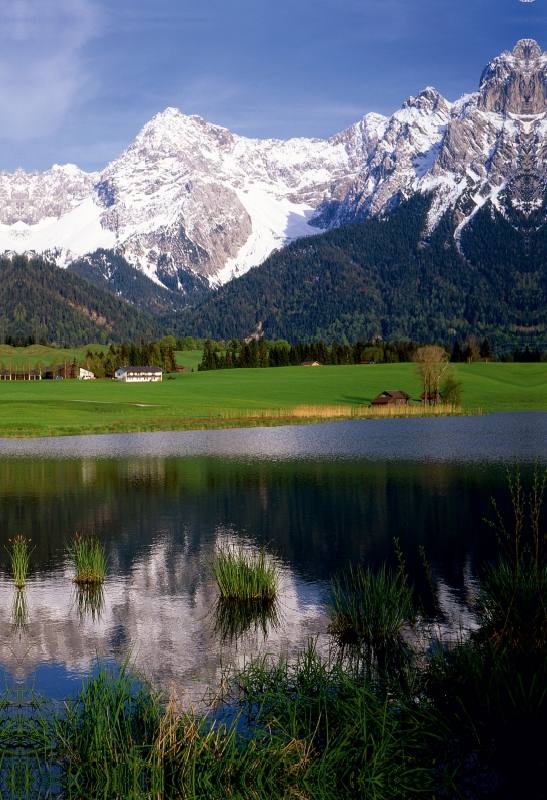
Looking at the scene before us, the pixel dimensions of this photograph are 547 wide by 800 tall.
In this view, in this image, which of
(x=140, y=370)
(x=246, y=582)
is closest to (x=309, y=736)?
(x=246, y=582)

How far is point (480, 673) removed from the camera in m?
11.5

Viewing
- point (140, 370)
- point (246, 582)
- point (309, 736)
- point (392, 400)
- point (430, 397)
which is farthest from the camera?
point (140, 370)

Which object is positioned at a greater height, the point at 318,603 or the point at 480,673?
the point at 480,673

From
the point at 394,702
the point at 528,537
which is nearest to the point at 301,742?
the point at 394,702

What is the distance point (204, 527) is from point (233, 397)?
101 meters

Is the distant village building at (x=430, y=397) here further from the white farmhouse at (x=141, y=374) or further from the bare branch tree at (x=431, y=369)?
the white farmhouse at (x=141, y=374)

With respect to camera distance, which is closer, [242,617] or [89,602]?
[242,617]

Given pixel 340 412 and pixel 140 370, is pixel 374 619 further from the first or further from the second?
pixel 140 370

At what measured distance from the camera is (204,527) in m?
29.9

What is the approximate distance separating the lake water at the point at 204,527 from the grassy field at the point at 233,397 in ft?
68.0

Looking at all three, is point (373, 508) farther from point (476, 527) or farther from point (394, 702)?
point (394, 702)

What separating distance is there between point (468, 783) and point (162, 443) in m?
57.4

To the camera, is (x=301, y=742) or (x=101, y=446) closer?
(x=301, y=742)

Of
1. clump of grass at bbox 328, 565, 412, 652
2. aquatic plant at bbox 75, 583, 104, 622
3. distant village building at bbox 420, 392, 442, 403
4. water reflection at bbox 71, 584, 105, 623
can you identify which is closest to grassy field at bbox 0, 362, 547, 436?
distant village building at bbox 420, 392, 442, 403
